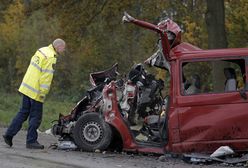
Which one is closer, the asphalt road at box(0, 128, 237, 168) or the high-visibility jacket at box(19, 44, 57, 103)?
the asphalt road at box(0, 128, 237, 168)

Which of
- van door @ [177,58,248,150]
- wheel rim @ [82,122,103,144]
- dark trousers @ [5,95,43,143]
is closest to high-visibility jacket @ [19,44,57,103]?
dark trousers @ [5,95,43,143]

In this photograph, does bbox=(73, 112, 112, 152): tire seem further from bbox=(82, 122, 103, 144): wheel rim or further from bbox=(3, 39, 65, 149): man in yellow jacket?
bbox=(3, 39, 65, 149): man in yellow jacket

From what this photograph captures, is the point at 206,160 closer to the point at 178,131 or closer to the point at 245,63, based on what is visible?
the point at 178,131

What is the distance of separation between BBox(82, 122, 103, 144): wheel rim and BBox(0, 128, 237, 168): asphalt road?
258 mm

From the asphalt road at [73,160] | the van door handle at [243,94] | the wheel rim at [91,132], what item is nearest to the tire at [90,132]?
the wheel rim at [91,132]

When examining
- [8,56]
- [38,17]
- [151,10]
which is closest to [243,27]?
[151,10]

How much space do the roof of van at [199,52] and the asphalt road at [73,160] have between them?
164 centimetres

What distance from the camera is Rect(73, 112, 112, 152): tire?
9.64 meters

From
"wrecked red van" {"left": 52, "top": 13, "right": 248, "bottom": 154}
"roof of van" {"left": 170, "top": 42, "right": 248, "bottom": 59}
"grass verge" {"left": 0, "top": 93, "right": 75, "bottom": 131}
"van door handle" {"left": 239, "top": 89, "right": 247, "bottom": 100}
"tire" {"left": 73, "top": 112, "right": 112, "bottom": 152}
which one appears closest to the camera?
"van door handle" {"left": 239, "top": 89, "right": 247, "bottom": 100}

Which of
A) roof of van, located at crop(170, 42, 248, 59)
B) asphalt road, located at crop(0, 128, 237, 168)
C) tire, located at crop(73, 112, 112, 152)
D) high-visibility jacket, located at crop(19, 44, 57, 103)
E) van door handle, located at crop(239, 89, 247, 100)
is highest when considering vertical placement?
roof of van, located at crop(170, 42, 248, 59)

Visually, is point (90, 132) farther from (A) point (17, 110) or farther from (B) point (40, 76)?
(A) point (17, 110)

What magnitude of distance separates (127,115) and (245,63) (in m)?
2.16

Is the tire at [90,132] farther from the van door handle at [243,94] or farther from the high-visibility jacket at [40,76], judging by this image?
the van door handle at [243,94]

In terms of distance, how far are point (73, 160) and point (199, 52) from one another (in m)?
2.58
